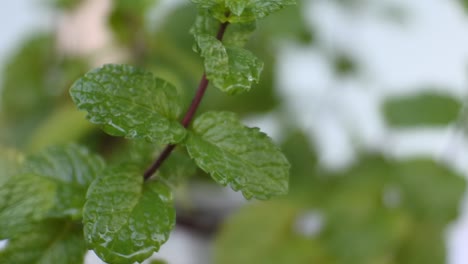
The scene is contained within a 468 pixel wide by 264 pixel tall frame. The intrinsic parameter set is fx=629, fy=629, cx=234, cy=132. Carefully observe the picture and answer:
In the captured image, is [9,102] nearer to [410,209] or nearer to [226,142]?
[410,209]

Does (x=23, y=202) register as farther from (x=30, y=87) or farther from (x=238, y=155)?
(x=30, y=87)

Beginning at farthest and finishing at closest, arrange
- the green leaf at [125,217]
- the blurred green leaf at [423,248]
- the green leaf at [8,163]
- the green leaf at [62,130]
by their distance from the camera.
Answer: the blurred green leaf at [423,248] → the green leaf at [62,130] → the green leaf at [8,163] → the green leaf at [125,217]

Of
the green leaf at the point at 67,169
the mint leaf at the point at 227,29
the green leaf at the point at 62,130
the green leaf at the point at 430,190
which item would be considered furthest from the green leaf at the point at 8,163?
the green leaf at the point at 430,190

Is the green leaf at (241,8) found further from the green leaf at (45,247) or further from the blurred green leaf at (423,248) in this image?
the blurred green leaf at (423,248)

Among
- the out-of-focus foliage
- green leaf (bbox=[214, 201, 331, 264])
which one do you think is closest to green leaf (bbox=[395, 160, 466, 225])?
the out-of-focus foliage

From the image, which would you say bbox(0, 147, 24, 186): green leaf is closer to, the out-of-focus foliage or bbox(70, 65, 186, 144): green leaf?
bbox(70, 65, 186, 144): green leaf

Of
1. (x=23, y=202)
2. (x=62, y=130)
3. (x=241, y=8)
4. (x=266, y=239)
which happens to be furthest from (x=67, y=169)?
(x=266, y=239)
